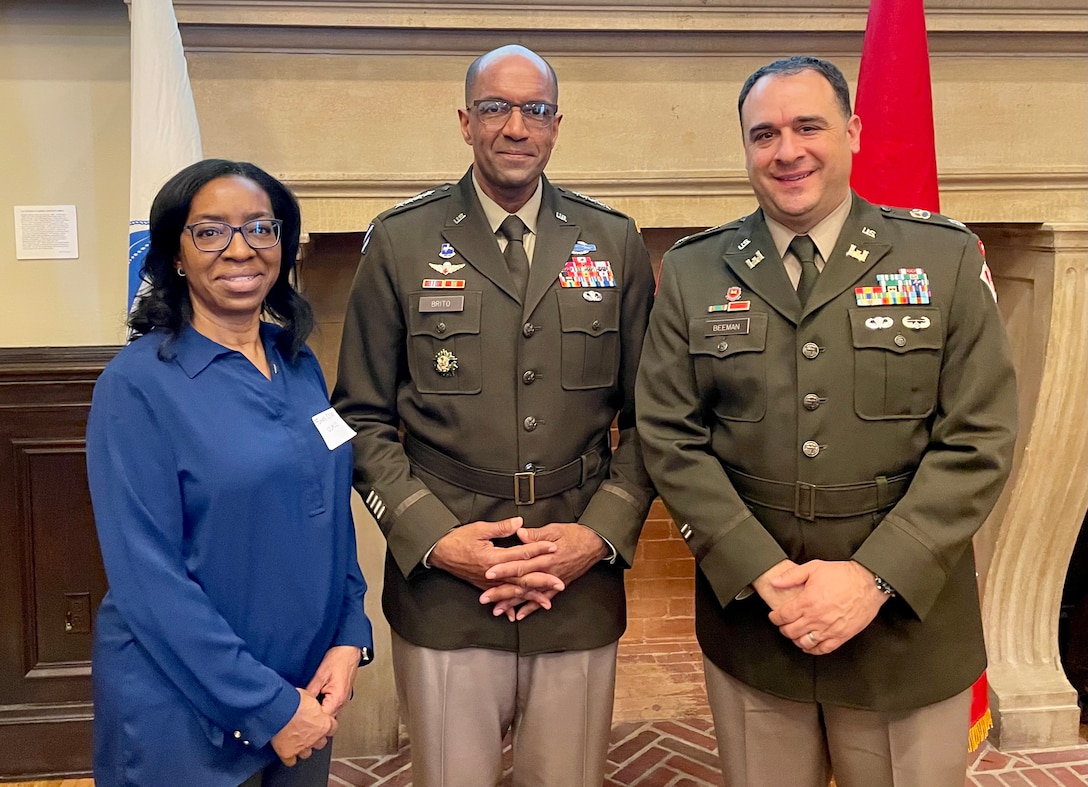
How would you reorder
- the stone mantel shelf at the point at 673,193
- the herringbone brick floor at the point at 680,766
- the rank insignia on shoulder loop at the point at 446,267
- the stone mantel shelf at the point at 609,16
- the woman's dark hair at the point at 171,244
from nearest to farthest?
1. the woman's dark hair at the point at 171,244
2. the rank insignia on shoulder loop at the point at 446,267
3. the stone mantel shelf at the point at 609,16
4. the stone mantel shelf at the point at 673,193
5. the herringbone brick floor at the point at 680,766

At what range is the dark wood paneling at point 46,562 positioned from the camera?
2537 mm

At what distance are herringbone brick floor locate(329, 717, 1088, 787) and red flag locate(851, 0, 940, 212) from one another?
5.59ft

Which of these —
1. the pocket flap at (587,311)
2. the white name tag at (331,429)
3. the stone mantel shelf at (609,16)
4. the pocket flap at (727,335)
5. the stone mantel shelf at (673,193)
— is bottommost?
the white name tag at (331,429)

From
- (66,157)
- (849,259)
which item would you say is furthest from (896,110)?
(66,157)

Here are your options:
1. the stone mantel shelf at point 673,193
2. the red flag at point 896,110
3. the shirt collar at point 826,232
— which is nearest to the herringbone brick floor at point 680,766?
the red flag at point 896,110

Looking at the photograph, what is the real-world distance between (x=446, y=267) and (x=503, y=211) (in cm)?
16

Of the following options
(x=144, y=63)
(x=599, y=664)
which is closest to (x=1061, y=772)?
(x=599, y=664)

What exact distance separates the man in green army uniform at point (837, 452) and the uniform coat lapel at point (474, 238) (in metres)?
0.37

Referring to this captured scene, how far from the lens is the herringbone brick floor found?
8.71 ft

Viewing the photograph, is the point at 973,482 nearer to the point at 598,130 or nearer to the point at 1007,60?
the point at 598,130

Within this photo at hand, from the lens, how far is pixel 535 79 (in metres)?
1.65

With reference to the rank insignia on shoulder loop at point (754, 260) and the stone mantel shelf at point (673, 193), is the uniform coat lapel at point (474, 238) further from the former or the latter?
the stone mantel shelf at point (673, 193)

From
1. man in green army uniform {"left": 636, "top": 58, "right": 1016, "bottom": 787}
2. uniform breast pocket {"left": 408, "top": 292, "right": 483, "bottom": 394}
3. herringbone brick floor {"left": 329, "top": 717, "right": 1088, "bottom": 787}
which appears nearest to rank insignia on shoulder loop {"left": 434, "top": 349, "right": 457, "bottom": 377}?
uniform breast pocket {"left": 408, "top": 292, "right": 483, "bottom": 394}

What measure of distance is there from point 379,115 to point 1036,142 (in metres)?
1.91
